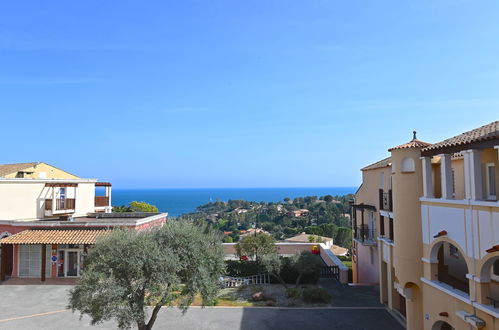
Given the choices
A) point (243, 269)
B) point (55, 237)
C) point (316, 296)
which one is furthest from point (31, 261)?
point (316, 296)

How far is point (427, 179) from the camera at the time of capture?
1402 centimetres

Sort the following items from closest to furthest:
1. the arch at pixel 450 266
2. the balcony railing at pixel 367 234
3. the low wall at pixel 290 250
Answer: the arch at pixel 450 266, the balcony railing at pixel 367 234, the low wall at pixel 290 250

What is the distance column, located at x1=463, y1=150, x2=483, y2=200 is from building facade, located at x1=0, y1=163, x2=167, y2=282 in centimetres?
1857

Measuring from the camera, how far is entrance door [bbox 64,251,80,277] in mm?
24220

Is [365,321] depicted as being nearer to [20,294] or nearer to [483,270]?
[483,270]

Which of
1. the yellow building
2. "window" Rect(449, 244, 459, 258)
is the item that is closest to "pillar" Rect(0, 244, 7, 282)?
the yellow building

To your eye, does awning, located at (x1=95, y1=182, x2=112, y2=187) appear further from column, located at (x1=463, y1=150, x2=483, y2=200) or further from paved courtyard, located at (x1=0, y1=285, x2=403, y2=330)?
column, located at (x1=463, y1=150, x2=483, y2=200)

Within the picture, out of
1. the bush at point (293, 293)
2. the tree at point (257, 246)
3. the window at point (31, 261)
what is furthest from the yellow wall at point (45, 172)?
the bush at point (293, 293)

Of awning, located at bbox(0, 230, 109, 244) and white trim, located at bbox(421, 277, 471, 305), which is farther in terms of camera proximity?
awning, located at bbox(0, 230, 109, 244)

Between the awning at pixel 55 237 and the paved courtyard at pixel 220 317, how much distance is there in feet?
11.7

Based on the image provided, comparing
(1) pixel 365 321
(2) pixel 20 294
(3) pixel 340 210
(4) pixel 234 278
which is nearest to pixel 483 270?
(1) pixel 365 321

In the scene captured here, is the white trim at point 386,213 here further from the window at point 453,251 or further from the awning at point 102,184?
the awning at point 102,184

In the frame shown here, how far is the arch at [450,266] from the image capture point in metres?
13.4

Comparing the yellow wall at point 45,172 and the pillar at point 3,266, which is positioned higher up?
the yellow wall at point 45,172
